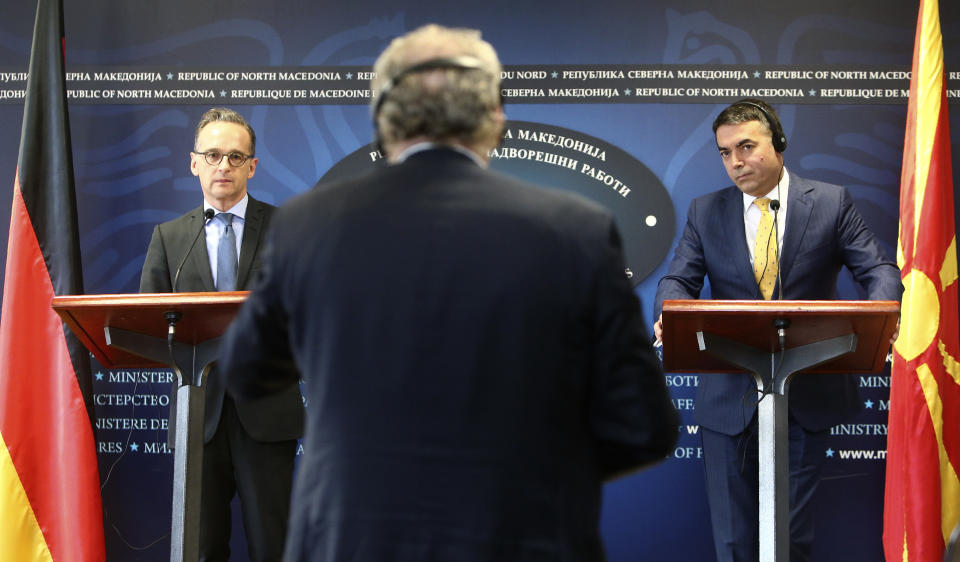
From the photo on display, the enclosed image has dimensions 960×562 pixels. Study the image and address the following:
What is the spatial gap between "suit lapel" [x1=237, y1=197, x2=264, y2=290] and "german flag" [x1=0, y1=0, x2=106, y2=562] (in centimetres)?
113

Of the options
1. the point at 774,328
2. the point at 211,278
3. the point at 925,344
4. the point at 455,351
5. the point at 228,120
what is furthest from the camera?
the point at 925,344

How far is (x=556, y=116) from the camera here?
4.66 metres

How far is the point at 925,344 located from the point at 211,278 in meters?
2.75

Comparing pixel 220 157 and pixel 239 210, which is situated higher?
pixel 220 157

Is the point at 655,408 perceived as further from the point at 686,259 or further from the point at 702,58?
the point at 702,58

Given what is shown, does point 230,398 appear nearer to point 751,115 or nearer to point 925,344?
point 751,115

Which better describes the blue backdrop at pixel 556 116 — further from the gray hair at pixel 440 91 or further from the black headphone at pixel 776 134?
the gray hair at pixel 440 91

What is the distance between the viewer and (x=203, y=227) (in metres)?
3.39

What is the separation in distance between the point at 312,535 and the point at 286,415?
187cm

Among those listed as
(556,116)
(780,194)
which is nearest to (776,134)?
(780,194)

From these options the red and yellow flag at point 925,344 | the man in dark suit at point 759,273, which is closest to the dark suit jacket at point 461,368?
the man in dark suit at point 759,273

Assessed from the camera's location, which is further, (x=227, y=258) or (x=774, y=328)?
(x=227, y=258)

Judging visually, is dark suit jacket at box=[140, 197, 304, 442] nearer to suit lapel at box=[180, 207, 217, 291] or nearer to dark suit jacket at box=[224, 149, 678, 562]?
suit lapel at box=[180, 207, 217, 291]

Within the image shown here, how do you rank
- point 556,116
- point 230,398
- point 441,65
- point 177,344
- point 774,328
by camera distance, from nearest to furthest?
point 441,65, point 774,328, point 177,344, point 230,398, point 556,116
